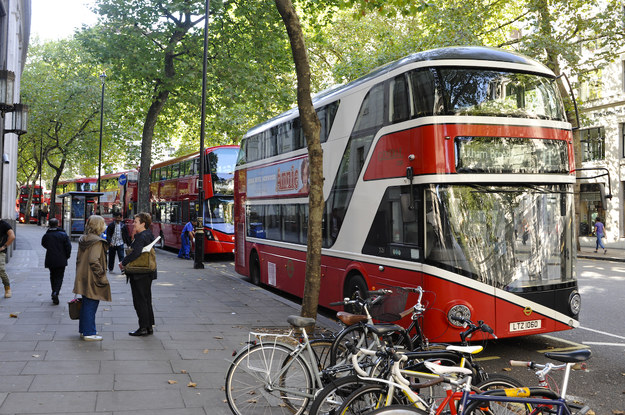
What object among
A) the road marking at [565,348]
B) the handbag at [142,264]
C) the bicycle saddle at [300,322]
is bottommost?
the road marking at [565,348]

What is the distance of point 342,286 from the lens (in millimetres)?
9633

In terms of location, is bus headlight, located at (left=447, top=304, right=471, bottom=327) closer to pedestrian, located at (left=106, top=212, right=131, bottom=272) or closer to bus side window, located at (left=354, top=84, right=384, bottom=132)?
bus side window, located at (left=354, top=84, right=384, bottom=132)

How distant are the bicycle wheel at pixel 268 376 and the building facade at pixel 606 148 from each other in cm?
2858

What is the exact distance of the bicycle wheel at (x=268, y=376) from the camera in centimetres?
477

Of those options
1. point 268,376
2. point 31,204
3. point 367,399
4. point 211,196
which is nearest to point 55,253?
point 268,376

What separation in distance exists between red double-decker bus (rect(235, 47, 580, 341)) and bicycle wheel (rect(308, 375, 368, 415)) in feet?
10.4

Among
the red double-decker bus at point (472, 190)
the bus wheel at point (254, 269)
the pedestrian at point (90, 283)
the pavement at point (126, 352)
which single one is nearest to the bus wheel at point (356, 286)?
the red double-decker bus at point (472, 190)

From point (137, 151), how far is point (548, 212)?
3624cm

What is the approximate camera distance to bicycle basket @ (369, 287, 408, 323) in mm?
5638

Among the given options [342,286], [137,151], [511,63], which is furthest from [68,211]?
[511,63]

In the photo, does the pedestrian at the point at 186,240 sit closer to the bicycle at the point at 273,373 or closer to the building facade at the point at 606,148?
the bicycle at the point at 273,373

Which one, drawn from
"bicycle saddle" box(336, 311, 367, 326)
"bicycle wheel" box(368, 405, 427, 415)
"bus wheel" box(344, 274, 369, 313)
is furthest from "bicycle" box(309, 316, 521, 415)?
"bus wheel" box(344, 274, 369, 313)

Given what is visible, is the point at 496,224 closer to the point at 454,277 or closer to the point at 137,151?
the point at 454,277

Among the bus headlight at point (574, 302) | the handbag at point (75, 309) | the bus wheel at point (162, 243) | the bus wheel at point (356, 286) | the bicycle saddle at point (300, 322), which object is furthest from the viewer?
the bus wheel at point (162, 243)
